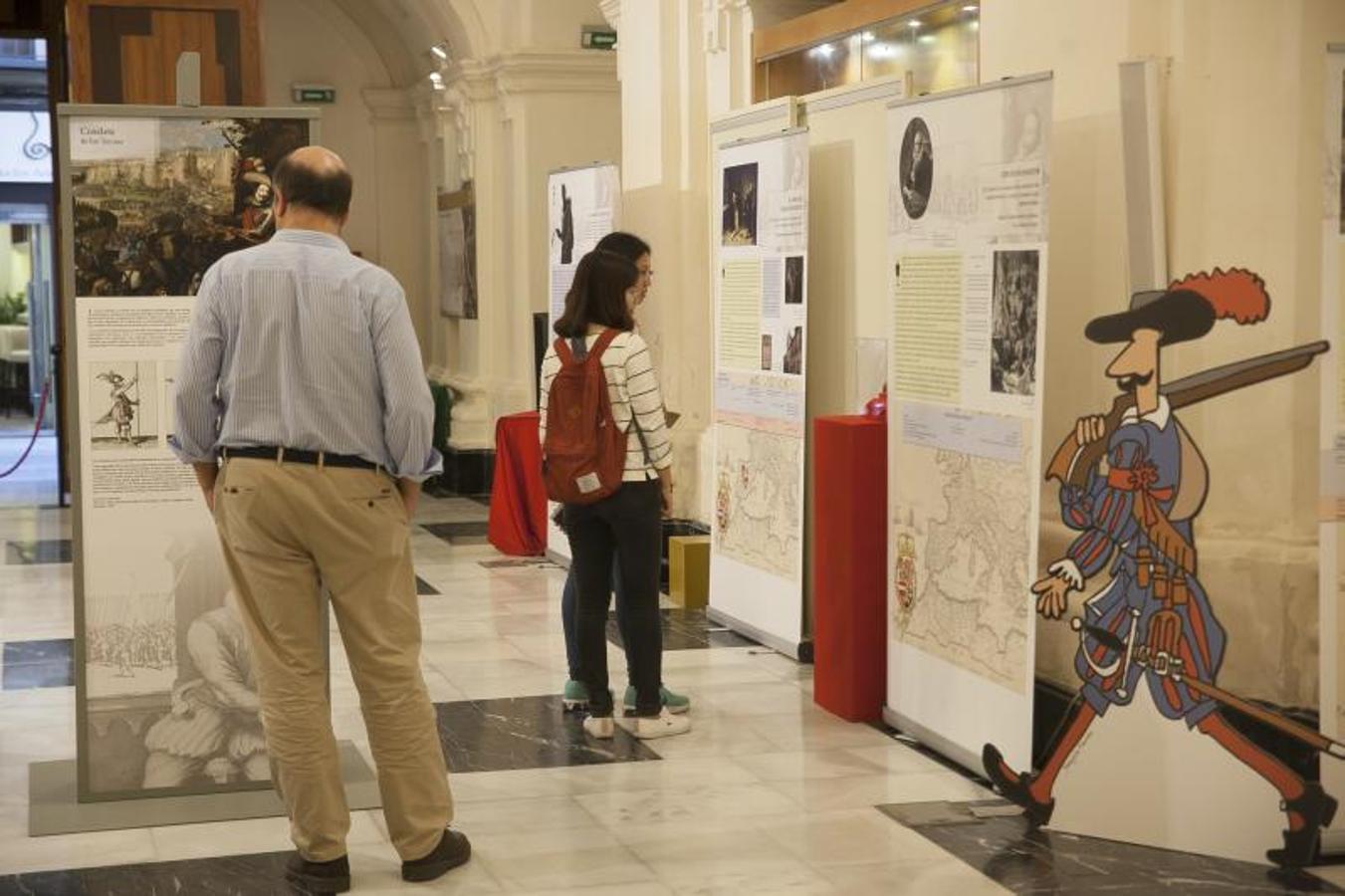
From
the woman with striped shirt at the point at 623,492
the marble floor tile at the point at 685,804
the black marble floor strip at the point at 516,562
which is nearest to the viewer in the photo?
the marble floor tile at the point at 685,804

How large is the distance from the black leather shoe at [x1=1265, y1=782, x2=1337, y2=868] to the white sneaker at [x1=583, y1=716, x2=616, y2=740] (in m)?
2.41

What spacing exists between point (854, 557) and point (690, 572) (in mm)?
2684

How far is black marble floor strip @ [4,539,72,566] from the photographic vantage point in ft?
37.2

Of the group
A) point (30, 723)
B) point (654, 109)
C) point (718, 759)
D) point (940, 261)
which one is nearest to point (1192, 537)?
point (940, 261)

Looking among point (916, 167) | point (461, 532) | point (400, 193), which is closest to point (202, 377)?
point (916, 167)

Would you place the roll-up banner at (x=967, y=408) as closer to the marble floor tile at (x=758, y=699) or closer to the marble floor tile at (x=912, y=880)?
the marble floor tile at (x=758, y=699)

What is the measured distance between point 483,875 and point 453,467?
1019 centimetres

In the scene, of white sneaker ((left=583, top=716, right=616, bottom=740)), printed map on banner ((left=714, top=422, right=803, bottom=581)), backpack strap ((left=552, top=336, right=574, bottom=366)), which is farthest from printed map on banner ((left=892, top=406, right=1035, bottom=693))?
printed map on banner ((left=714, top=422, right=803, bottom=581))

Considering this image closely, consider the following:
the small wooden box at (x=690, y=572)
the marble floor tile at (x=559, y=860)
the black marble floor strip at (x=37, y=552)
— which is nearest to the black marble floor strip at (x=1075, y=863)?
the marble floor tile at (x=559, y=860)

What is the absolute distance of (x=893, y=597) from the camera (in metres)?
6.63

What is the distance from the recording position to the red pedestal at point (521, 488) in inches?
449

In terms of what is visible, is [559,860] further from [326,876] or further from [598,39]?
[598,39]

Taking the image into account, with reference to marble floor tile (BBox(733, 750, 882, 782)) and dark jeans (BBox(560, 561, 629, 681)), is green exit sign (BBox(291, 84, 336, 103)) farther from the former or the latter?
marble floor tile (BBox(733, 750, 882, 782))

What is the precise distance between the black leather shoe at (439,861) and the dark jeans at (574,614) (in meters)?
1.45
